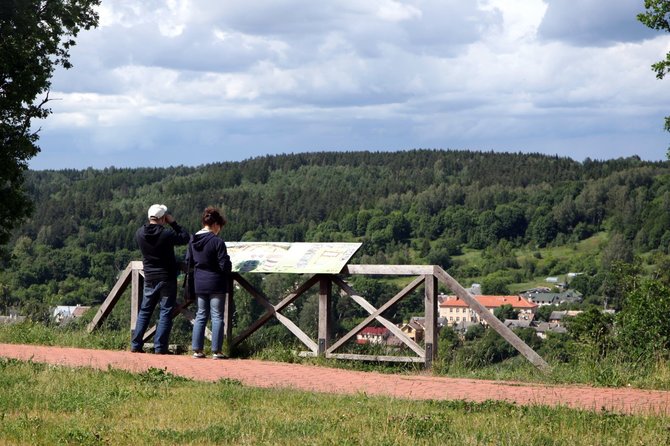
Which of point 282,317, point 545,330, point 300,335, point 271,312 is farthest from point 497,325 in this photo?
point 545,330

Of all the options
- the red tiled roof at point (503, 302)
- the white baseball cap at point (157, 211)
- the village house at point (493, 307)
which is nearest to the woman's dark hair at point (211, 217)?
the white baseball cap at point (157, 211)

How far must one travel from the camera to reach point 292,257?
11.8 meters

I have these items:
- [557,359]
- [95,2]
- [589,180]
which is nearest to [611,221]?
[589,180]

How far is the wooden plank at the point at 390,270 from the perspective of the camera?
11047 millimetres

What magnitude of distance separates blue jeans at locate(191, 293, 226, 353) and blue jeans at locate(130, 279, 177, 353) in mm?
543

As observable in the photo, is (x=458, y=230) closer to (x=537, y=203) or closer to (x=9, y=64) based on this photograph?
(x=537, y=203)

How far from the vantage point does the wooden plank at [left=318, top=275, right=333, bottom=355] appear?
37.6ft

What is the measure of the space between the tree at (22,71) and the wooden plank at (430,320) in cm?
1706

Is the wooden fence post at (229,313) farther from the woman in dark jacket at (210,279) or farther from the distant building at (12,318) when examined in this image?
the distant building at (12,318)

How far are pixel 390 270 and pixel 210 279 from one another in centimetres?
220

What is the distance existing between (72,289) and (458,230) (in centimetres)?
10207

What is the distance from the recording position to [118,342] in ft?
41.1

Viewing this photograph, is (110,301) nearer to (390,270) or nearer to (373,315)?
(373,315)

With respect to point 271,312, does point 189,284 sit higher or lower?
higher
